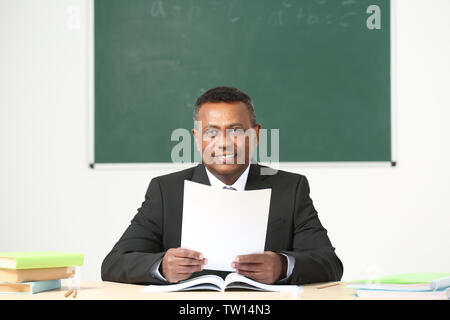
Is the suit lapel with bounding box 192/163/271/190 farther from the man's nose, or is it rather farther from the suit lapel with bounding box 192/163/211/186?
the man's nose

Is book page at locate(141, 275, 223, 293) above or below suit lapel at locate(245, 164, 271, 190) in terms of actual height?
below

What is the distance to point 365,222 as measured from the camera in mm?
3611

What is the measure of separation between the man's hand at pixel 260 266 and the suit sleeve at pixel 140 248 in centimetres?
29

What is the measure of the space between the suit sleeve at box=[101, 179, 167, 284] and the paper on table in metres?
0.24

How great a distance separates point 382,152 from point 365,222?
444 millimetres

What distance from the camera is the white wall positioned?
361 centimetres

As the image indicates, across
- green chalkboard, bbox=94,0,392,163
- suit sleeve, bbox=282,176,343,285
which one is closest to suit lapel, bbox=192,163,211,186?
suit sleeve, bbox=282,176,343,285

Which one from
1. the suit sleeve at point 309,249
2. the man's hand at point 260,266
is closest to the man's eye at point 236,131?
the suit sleeve at point 309,249

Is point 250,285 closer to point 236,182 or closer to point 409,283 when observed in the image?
point 409,283

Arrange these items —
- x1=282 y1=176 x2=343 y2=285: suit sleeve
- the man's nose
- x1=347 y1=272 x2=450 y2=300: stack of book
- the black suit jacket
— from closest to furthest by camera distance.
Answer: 1. x1=347 y1=272 x2=450 y2=300: stack of book
2. x1=282 y1=176 x2=343 y2=285: suit sleeve
3. the man's nose
4. the black suit jacket

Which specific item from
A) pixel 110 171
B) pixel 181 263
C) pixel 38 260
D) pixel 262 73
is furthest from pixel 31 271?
pixel 262 73

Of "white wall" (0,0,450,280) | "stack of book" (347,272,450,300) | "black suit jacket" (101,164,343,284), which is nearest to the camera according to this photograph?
"stack of book" (347,272,450,300)

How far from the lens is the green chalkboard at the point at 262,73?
3.64m
